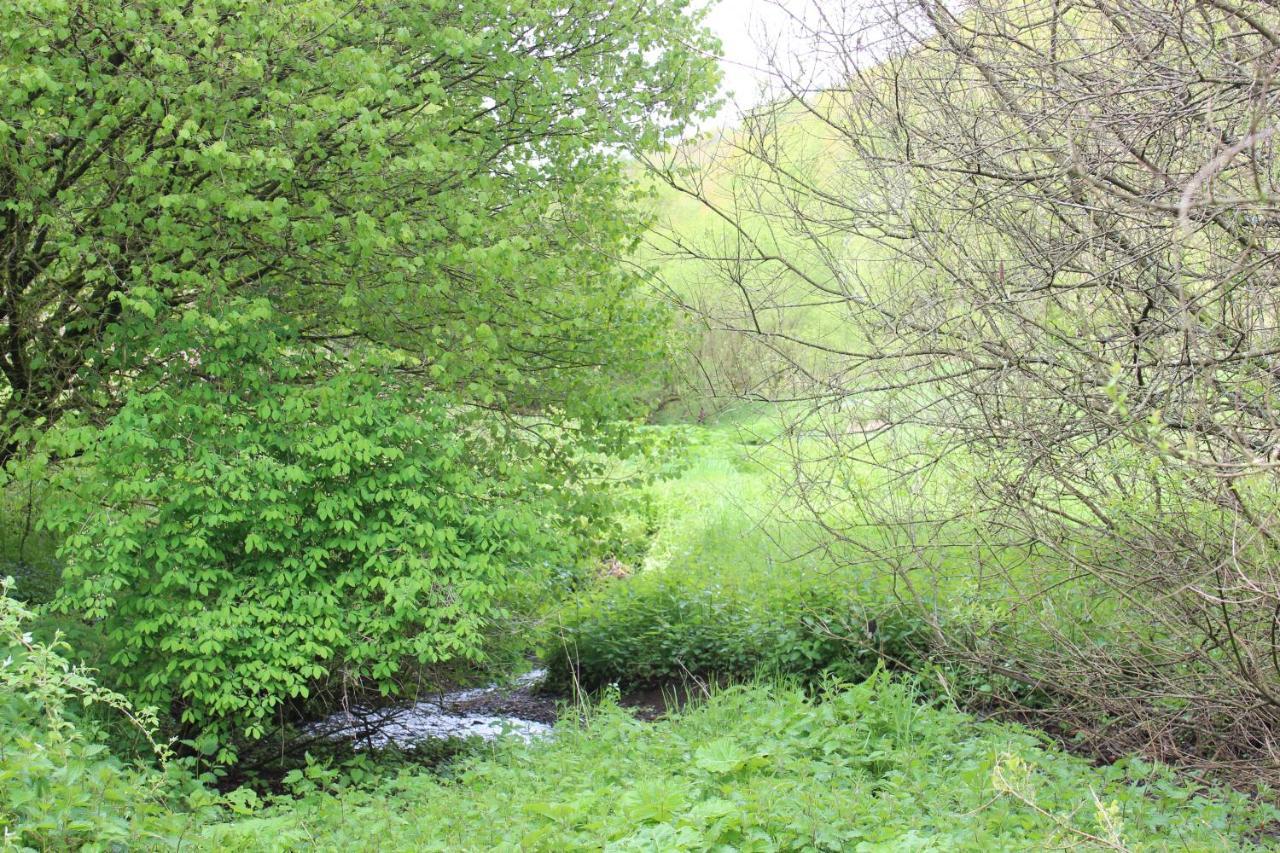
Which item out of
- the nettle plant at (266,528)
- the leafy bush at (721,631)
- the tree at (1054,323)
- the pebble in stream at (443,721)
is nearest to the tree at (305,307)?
the nettle plant at (266,528)

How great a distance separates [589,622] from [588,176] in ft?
12.5

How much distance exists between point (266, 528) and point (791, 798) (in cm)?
340

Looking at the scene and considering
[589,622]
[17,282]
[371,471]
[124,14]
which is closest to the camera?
[124,14]

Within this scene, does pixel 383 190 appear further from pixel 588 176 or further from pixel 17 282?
pixel 17 282

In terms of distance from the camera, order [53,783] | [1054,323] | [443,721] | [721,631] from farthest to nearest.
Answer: [443,721], [721,631], [1054,323], [53,783]

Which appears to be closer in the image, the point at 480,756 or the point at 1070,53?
the point at 1070,53

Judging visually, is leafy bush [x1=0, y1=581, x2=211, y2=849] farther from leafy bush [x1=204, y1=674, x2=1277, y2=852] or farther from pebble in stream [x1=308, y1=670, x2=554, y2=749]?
pebble in stream [x1=308, y1=670, x2=554, y2=749]

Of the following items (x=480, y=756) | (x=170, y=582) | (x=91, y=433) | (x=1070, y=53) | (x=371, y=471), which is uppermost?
(x=1070, y=53)

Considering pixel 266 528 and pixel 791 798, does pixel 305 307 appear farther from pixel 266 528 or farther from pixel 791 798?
pixel 791 798

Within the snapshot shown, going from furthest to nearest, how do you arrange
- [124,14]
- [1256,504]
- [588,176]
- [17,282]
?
[588,176]
[17,282]
[124,14]
[1256,504]

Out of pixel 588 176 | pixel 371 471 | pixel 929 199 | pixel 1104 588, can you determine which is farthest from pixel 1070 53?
pixel 371 471

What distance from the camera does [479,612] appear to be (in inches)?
254

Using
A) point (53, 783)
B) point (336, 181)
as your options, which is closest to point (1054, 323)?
point (336, 181)

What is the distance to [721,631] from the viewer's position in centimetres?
834
